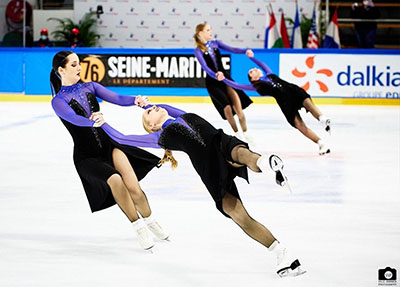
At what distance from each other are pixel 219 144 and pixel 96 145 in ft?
2.95

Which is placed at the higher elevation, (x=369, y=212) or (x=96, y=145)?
(x=96, y=145)

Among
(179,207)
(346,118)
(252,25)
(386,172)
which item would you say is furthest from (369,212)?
(252,25)

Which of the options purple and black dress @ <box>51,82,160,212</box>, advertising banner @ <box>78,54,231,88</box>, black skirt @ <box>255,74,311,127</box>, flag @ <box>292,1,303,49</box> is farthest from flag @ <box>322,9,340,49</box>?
purple and black dress @ <box>51,82,160,212</box>

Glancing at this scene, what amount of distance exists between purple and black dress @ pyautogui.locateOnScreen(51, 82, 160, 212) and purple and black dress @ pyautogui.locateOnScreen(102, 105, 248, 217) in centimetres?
28

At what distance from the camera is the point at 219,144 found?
13.6 feet

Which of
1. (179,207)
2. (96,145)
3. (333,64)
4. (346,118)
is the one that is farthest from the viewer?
(333,64)

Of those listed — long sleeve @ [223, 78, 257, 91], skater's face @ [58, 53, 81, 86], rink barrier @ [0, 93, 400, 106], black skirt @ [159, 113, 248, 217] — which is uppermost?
skater's face @ [58, 53, 81, 86]

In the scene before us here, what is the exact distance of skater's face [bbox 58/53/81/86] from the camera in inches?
184

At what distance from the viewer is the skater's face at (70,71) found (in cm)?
467

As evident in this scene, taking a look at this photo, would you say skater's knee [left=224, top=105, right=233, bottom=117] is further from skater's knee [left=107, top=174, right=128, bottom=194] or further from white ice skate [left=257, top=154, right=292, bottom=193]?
white ice skate [left=257, top=154, right=292, bottom=193]

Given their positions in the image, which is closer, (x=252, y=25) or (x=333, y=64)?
(x=333, y=64)

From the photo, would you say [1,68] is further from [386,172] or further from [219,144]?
[219,144]

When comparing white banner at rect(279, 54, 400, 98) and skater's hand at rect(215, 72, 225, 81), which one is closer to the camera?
skater's hand at rect(215, 72, 225, 81)

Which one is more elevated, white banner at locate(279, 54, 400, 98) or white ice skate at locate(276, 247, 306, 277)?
white ice skate at locate(276, 247, 306, 277)
